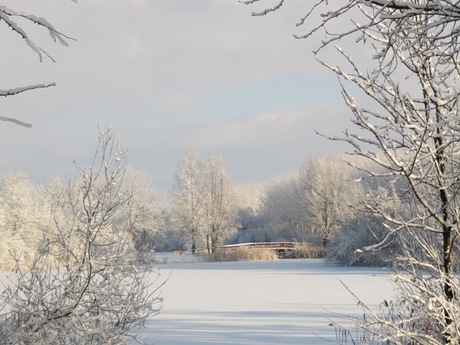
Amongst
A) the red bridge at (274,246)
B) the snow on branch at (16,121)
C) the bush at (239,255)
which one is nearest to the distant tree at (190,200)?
the red bridge at (274,246)

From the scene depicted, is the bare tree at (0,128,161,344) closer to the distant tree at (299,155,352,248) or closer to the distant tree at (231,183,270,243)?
the distant tree at (299,155,352,248)

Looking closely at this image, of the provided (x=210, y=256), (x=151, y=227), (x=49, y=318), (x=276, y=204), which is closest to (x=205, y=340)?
(x=49, y=318)

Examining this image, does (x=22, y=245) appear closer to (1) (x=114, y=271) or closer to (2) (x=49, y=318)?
(1) (x=114, y=271)

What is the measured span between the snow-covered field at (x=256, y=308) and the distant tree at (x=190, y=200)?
19490 mm

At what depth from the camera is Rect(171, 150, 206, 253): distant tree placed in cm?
3959

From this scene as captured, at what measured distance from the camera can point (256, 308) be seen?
39.1 ft

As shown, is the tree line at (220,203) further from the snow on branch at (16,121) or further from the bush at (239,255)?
the snow on branch at (16,121)

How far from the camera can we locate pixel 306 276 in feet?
65.3

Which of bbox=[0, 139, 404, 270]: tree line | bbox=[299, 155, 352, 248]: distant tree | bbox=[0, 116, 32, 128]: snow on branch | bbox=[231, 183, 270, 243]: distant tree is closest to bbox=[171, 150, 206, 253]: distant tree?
bbox=[0, 139, 404, 270]: tree line

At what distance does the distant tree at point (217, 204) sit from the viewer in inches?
1550

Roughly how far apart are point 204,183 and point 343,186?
356 inches

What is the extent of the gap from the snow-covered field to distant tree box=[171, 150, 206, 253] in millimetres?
19490

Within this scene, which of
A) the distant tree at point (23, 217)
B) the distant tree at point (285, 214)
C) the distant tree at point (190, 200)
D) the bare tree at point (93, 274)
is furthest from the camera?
the distant tree at point (285, 214)

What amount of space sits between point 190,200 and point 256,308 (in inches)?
1111
